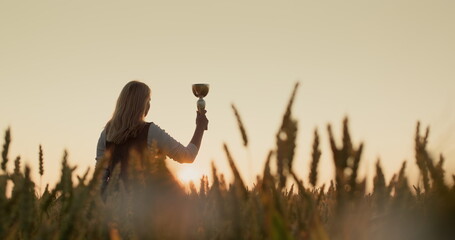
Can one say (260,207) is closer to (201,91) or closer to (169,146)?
(169,146)

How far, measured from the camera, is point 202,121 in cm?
745

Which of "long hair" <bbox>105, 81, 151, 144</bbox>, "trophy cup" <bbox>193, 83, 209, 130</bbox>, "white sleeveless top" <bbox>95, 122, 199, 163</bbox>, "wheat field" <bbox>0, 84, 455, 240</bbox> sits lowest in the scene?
"wheat field" <bbox>0, 84, 455, 240</bbox>

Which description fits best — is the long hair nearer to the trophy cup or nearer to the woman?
the woman

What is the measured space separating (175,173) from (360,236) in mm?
446

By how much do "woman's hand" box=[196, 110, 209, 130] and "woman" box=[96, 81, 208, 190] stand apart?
1.06 ft

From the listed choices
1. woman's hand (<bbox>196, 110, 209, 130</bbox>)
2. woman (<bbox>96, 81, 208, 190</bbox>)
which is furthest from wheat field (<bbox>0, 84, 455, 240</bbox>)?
woman's hand (<bbox>196, 110, 209, 130</bbox>)

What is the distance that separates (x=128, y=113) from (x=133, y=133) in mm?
272

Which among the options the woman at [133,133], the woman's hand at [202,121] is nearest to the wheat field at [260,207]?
the woman at [133,133]

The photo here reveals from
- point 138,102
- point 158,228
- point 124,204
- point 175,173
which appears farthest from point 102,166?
point 138,102

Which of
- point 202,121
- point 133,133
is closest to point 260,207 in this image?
point 133,133

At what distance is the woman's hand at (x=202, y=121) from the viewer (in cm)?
743

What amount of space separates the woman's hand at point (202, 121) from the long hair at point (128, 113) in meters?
0.80

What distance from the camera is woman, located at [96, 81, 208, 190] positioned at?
259 inches

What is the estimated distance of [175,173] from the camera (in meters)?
1.24
